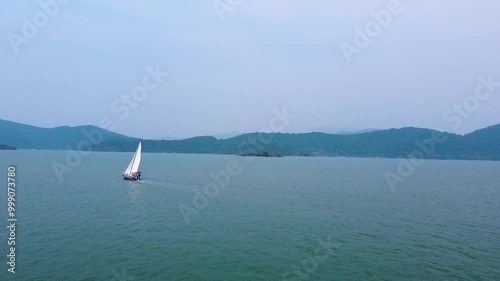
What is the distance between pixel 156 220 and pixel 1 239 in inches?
797

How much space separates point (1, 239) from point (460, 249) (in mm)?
→ 56060

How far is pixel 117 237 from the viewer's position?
141ft

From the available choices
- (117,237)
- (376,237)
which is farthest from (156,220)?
(376,237)

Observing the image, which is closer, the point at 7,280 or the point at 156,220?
the point at 7,280

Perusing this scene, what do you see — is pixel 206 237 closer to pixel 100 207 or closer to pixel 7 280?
pixel 7 280

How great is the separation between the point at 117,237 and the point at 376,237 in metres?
35.0

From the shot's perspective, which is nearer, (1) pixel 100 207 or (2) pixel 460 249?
(2) pixel 460 249

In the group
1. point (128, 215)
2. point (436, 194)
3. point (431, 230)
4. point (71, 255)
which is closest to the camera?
point (71, 255)

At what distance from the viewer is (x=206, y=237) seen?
4425 centimetres

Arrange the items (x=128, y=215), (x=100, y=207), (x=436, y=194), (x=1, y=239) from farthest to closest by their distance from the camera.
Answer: (x=436, y=194), (x=100, y=207), (x=128, y=215), (x=1, y=239)

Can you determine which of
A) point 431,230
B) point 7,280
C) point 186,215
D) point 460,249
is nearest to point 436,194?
point 431,230

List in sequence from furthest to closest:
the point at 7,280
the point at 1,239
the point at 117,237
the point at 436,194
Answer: the point at 436,194, the point at 117,237, the point at 1,239, the point at 7,280

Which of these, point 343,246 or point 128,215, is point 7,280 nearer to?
point 128,215

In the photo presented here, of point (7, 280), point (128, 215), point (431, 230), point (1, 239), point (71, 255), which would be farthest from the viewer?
point (128, 215)
